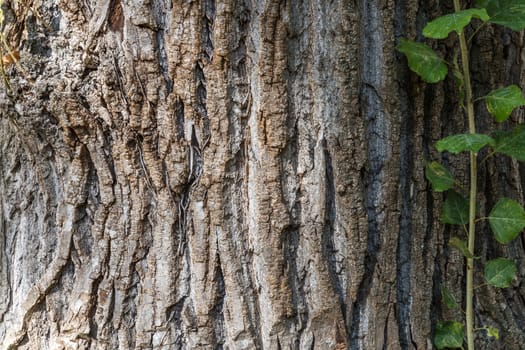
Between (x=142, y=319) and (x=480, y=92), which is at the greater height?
(x=480, y=92)

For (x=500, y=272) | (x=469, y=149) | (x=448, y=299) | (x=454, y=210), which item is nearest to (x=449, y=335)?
(x=448, y=299)

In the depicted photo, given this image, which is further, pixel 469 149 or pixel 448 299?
pixel 448 299

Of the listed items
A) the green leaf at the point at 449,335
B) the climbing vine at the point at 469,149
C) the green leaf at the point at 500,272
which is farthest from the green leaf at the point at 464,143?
the green leaf at the point at 449,335

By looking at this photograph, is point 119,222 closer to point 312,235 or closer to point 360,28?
point 312,235

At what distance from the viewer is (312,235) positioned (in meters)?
1.26

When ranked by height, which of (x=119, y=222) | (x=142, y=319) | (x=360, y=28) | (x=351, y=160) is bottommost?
(x=142, y=319)

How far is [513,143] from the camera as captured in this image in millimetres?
1318

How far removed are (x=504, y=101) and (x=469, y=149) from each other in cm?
16

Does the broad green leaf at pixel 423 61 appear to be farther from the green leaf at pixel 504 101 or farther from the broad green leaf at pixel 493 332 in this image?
the broad green leaf at pixel 493 332

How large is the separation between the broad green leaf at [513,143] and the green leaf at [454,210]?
153 mm

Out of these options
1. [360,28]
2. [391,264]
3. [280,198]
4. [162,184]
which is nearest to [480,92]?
[360,28]

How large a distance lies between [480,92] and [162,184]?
85 centimetres

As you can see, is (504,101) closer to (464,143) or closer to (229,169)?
(464,143)

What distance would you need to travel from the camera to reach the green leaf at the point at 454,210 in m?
1.36
